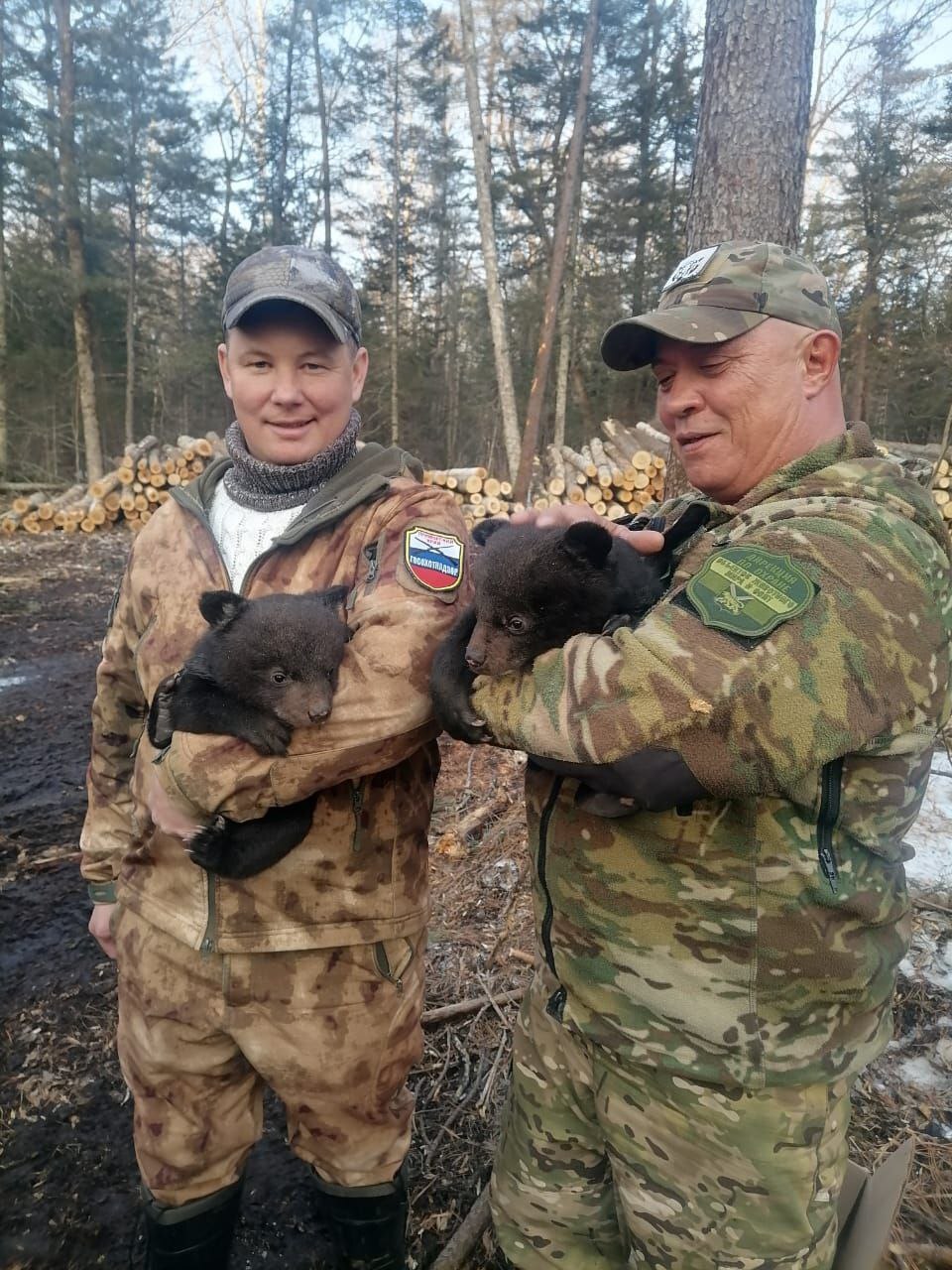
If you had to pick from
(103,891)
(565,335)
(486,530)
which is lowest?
(103,891)

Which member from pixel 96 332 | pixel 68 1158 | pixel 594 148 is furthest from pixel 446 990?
pixel 594 148

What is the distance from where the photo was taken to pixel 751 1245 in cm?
179

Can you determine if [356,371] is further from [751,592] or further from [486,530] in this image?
[751,592]

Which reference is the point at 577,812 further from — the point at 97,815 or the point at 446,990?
the point at 446,990

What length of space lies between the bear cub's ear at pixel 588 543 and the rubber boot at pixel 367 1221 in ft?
6.83

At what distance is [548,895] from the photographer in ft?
6.70

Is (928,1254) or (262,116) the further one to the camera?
(262,116)

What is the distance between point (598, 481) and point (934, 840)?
29.3 ft

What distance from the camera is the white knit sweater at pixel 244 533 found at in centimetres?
221

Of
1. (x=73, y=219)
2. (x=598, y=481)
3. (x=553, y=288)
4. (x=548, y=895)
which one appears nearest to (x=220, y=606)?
(x=548, y=895)

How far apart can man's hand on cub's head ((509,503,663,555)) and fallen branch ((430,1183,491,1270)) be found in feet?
8.28

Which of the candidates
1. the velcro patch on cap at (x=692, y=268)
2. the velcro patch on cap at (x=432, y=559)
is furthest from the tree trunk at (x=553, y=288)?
the velcro patch on cap at (x=432, y=559)

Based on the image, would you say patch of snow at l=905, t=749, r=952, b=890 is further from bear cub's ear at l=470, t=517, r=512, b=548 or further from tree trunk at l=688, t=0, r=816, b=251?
tree trunk at l=688, t=0, r=816, b=251

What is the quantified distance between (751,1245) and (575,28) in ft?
96.2
